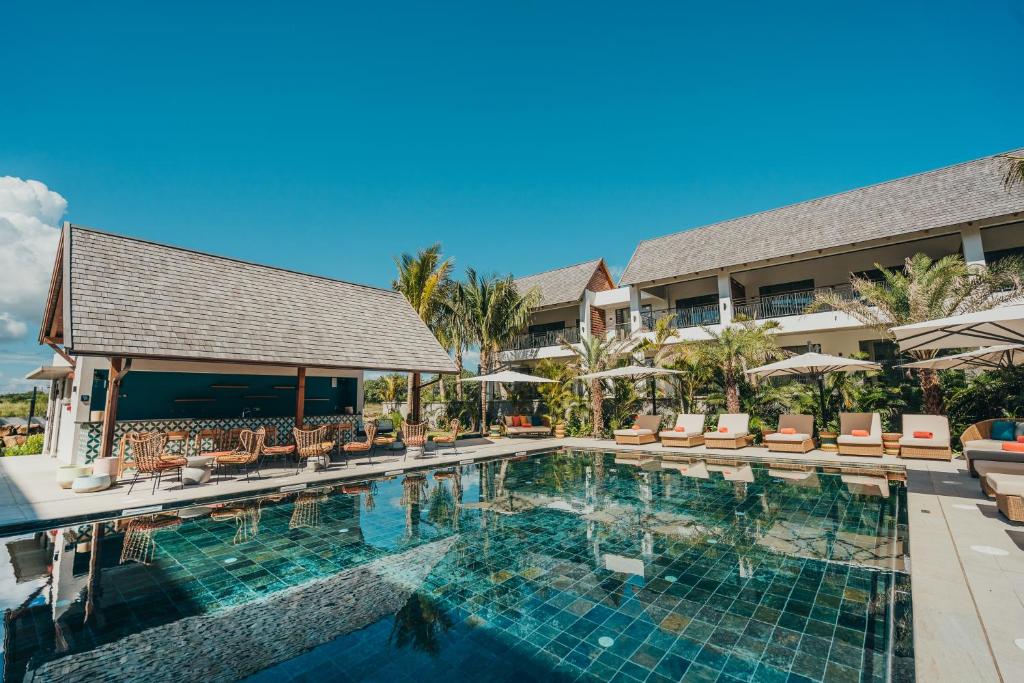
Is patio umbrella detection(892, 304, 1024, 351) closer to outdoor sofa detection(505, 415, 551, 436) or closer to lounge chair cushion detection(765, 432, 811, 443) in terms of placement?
lounge chair cushion detection(765, 432, 811, 443)

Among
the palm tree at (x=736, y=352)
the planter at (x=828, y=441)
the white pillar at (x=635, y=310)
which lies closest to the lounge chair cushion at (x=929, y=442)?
the planter at (x=828, y=441)

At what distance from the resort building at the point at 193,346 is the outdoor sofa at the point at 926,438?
13.3 m

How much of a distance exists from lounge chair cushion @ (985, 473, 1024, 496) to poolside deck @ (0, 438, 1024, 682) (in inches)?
15.7

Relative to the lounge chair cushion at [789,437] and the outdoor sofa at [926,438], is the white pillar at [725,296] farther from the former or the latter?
the outdoor sofa at [926,438]

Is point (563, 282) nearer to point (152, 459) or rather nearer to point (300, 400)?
point (300, 400)

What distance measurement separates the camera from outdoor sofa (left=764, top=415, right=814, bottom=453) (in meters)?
13.4

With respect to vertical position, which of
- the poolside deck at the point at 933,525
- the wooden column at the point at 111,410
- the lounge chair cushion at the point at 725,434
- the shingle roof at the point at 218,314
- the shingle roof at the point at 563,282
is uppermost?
the shingle roof at the point at 563,282

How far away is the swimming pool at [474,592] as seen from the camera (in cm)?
352

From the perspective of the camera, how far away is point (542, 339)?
86.2 ft

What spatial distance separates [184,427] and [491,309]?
1262cm

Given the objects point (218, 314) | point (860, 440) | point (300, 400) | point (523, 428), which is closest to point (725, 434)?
point (860, 440)

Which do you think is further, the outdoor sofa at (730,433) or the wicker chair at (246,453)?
the outdoor sofa at (730,433)

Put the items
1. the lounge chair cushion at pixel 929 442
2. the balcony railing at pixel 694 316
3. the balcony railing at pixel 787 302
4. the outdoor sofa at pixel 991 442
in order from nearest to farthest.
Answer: the outdoor sofa at pixel 991 442 → the lounge chair cushion at pixel 929 442 → the balcony railing at pixel 787 302 → the balcony railing at pixel 694 316

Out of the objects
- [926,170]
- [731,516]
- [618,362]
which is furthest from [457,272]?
[926,170]
